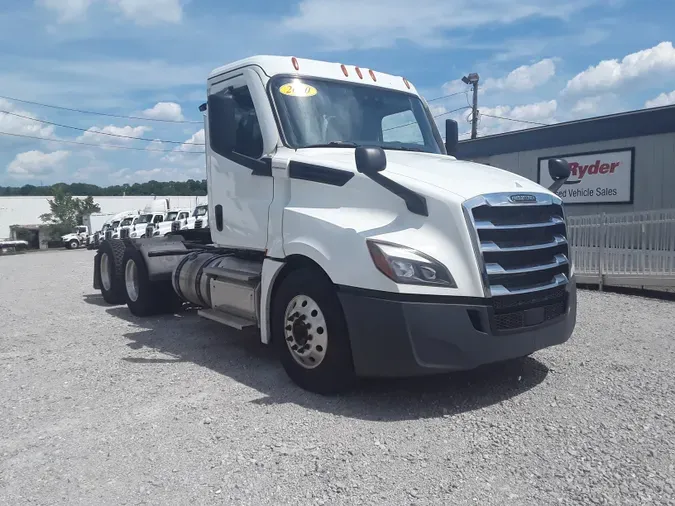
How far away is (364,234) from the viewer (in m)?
4.34

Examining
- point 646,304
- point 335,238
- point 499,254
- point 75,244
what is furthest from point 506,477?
point 75,244

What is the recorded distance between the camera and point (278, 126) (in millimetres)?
5418

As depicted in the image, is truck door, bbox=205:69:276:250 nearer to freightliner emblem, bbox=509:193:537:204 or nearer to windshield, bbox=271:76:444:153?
windshield, bbox=271:76:444:153

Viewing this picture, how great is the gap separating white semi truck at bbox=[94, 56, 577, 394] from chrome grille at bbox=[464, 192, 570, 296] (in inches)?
0.5

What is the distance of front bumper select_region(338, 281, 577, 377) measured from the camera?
418cm

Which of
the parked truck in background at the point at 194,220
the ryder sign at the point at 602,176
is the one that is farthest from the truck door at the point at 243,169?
the parked truck in background at the point at 194,220

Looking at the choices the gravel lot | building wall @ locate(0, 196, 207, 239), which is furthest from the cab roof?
building wall @ locate(0, 196, 207, 239)

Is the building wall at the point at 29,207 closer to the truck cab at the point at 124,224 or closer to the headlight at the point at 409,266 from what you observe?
the truck cab at the point at 124,224

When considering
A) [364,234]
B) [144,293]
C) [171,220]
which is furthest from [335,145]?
[171,220]

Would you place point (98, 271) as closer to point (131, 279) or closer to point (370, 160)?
point (131, 279)

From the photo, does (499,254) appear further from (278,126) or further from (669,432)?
(278,126)

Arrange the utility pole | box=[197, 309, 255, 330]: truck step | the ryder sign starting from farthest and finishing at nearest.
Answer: the utility pole, the ryder sign, box=[197, 309, 255, 330]: truck step

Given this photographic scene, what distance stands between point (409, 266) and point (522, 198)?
116 cm

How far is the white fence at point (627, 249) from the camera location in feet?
33.0
